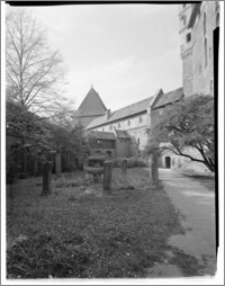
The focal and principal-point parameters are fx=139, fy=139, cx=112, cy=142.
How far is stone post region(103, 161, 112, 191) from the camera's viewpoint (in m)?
3.17

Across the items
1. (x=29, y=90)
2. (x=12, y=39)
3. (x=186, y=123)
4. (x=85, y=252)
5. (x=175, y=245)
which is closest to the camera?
(x=85, y=252)

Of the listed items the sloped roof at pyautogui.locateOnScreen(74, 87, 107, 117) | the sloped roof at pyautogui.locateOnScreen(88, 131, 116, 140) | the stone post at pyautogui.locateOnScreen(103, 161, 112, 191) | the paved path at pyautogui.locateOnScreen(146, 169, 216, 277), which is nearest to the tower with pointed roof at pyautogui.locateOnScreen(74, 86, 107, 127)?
the sloped roof at pyautogui.locateOnScreen(74, 87, 107, 117)

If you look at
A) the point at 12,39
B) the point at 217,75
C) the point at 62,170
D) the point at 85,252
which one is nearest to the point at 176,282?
the point at 85,252

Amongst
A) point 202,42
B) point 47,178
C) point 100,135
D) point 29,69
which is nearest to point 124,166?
point 100,135

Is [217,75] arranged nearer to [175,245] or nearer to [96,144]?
[175,245]

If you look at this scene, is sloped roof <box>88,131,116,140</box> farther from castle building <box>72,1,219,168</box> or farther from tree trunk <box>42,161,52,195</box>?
tree trunk <box>42,161,52,195</box>

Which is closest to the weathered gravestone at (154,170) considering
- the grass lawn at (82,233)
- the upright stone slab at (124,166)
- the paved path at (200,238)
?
the upright stone slab at (124,166)

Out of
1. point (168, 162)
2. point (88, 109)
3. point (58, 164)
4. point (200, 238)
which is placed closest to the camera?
point (200, 238)

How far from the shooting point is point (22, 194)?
7.21 feet

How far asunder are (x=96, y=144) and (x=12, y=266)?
2152mm

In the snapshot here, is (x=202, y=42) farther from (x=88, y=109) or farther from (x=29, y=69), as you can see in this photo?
(x=29, y=69)

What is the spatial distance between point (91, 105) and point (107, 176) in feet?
5.33

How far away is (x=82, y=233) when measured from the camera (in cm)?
174

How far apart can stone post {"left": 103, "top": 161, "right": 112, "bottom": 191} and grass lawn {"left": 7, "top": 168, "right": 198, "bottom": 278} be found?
0.36 m
